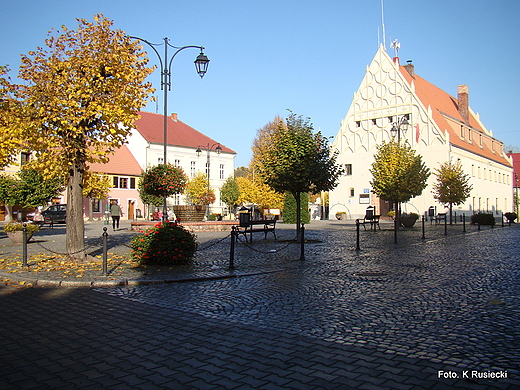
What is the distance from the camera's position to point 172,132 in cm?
6406

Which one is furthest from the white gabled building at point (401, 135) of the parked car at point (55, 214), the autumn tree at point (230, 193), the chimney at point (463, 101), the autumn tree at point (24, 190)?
the autumn tree at point (24, 190)

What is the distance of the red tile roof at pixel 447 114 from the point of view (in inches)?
1957

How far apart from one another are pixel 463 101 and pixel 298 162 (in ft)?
168

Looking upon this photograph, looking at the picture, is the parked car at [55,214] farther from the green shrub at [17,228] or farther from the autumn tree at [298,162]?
the autumn tree at [298,162]

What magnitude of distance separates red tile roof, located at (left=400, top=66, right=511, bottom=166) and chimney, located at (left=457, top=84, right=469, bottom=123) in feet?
2.53

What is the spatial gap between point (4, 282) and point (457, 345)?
362 inches

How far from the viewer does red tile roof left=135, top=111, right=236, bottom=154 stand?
195 feet

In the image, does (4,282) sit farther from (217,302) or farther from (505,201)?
(505,201)

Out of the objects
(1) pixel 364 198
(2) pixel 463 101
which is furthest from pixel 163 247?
(2) pixel 463 101

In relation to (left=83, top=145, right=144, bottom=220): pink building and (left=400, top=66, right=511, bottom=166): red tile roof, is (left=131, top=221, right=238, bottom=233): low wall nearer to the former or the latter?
(left=83, top=145, right=144, bottom=220): pink building

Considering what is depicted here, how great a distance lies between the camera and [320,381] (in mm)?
4074

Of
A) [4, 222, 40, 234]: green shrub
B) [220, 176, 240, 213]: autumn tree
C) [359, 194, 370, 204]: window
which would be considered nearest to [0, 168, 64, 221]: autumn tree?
[4, 222, 40, 234]: green shrub

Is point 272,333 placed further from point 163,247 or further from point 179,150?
point 179,150

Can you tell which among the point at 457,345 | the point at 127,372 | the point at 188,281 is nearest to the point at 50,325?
the point at 127,372
